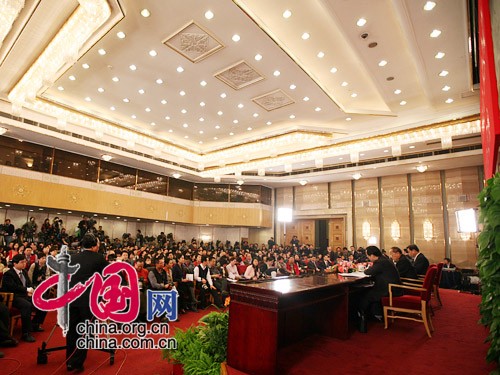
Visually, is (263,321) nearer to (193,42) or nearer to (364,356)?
(364,356)

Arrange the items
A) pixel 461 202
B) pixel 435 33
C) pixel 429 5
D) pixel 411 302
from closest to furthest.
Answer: pixel 411 302 < pixel 429 5 < pixel 435 33 < pixel 461 202

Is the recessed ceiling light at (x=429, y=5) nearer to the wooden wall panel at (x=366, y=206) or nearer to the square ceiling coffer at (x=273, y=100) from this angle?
the square ceiling coffer at (x=273, y=100)

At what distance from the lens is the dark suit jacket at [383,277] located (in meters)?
4.44

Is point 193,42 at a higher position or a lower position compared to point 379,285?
higher

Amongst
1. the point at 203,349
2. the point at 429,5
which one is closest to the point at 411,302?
the point at 203,349

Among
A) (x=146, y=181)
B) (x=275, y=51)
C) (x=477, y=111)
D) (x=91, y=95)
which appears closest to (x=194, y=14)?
(x=275, y=51)

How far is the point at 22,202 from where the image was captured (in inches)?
398

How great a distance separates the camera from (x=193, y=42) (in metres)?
5.98

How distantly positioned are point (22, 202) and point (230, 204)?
31.1 ft

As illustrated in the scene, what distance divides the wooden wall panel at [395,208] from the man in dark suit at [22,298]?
13.4 m

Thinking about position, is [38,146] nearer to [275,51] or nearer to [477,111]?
[275,51]

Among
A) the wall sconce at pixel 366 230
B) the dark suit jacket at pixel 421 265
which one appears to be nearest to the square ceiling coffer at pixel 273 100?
the dark suit jacket at pixel 421 265

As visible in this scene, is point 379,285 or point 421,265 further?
point 421,265

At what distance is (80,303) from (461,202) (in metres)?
13.8
